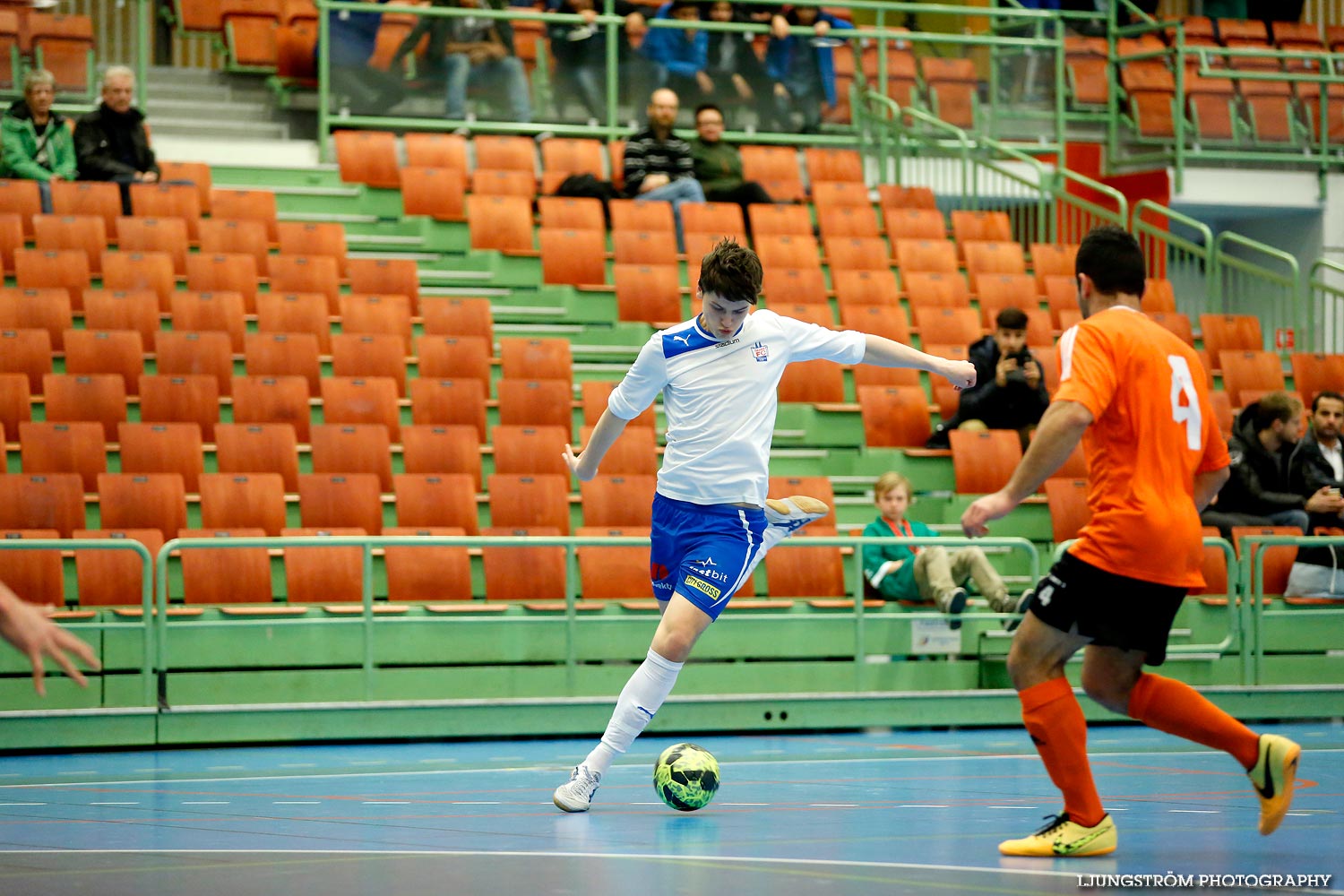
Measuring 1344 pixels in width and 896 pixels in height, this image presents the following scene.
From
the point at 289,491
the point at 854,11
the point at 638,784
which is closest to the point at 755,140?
the point at 854,11

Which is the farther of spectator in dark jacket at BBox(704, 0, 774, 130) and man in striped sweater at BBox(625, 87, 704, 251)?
spectator in dark jacket at BBox(704, 0, 774, 130)

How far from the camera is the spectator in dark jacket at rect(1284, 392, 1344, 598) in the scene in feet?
36.4

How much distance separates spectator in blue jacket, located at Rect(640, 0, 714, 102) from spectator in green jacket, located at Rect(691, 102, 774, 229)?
583 mm

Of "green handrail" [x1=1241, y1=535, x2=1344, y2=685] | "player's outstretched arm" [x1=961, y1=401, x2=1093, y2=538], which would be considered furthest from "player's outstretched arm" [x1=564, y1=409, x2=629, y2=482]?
"green handrail" [x1=1241, y1=535, x2=1344, y2=685]

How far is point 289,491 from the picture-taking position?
36.2 ft

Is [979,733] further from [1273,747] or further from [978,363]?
[1273,747]

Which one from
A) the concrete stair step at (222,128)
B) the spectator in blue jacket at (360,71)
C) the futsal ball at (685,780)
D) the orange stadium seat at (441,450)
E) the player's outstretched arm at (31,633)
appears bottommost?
the futsal ball at (685,780)

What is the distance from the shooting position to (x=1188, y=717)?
5.47 meters

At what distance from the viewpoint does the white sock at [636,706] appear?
6.66 m

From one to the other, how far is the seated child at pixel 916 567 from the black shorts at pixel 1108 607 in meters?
4.86

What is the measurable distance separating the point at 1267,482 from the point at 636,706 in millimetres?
6933

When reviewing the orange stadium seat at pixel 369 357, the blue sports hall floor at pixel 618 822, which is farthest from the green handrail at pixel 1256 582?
the orange stadium seat at pixel 369 357

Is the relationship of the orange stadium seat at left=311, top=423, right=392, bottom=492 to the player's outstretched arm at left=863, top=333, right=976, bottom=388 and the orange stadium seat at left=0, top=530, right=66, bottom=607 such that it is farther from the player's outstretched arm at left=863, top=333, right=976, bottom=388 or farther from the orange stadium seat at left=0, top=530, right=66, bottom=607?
the player's outstretched arm at left=863, top=333, right=976, bottom=388

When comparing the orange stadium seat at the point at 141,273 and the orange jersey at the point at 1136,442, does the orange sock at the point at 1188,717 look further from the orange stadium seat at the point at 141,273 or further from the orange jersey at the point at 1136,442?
the orange stadium seat at the point at 141,273
